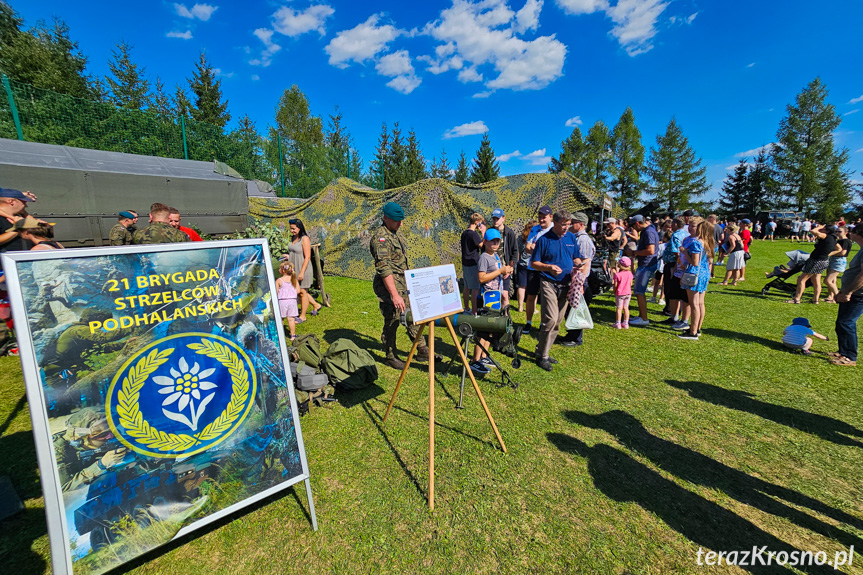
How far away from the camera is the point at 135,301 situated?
67.9 inches

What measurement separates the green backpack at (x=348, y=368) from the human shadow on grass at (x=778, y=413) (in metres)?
3.89

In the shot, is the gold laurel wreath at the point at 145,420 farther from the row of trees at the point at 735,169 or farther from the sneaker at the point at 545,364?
the row of trees at the point at 735,169

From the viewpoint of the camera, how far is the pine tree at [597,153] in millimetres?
39781

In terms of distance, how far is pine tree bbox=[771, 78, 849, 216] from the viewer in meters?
34.1

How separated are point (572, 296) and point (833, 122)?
5191cm

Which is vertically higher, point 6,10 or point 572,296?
point 6,10

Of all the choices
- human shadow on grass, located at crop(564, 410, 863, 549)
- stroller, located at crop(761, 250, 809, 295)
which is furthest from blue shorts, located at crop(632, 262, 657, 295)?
stroller, located at crop(761, 250, 809, 295)

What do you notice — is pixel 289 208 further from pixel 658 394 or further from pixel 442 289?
pixel 658 394

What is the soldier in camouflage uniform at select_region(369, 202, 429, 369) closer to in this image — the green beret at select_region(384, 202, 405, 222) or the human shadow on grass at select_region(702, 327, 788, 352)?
the green beret at select_region(384, 202, 405, 222)

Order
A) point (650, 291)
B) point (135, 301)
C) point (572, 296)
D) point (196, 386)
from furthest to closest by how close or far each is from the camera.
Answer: point (650, 291), point (572, 296), point (196, 386), point (135, 301)

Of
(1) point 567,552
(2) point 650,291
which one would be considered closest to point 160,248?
(1) point 567,552

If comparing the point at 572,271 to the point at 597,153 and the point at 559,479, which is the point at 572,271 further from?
the point at 597,153

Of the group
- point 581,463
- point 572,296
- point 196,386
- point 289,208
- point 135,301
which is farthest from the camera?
point 289,208

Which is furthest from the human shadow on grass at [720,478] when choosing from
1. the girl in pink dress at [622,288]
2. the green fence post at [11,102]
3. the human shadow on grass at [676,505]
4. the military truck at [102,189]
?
the green fence post at [11,102]
